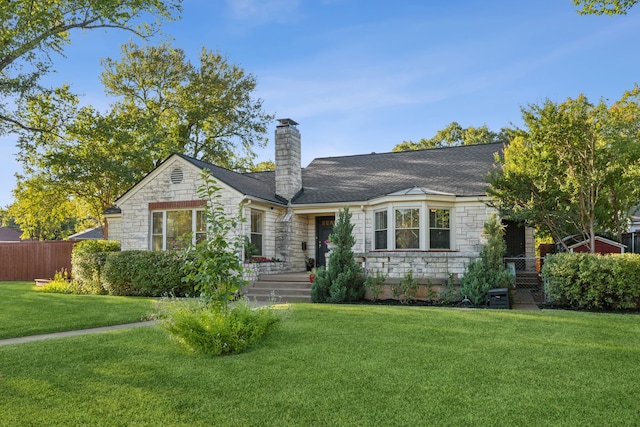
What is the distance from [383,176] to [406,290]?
699cm

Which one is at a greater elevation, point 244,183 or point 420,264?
point 244,183

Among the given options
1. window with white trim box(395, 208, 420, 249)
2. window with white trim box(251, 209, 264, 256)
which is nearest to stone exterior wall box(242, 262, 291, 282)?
window with white trim box(251, 209, 264, 256)

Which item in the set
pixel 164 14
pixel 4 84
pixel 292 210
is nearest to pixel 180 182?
pixel 292 210

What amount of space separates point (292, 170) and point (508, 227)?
8.34 meters

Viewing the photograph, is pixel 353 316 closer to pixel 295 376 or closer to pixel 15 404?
pixel 295 376

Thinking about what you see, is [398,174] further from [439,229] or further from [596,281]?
[596,281]

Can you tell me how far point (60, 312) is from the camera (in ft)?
33.6

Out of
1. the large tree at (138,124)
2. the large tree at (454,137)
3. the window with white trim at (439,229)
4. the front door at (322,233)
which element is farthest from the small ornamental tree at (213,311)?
the large tree at (454,137)

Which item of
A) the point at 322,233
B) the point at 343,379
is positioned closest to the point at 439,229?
the point at 322,233

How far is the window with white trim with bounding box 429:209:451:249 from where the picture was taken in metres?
14.9

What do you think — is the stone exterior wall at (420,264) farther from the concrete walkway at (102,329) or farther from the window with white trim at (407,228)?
the window with white trim at (407,228)

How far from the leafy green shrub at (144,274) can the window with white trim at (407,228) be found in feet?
22.4

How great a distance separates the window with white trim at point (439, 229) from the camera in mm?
14945

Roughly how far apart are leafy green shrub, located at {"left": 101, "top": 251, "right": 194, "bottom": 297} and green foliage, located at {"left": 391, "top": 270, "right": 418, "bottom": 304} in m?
6.12
